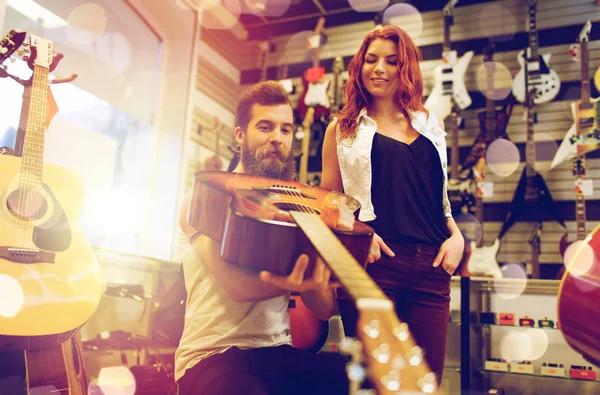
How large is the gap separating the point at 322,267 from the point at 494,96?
457cm

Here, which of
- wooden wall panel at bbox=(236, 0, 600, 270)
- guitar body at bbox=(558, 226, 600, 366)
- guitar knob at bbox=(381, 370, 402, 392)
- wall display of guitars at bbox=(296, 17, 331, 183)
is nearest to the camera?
guitar knob at bbox=(381, 370, 402, 392)

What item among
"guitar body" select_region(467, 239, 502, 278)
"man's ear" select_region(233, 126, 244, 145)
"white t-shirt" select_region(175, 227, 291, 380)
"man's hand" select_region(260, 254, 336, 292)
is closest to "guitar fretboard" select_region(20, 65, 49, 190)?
"man's ear" select_region(233, 126, 244, 145)

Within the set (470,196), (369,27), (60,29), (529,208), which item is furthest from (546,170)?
(60,29)

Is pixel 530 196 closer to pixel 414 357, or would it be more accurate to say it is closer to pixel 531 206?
pixel 531 206

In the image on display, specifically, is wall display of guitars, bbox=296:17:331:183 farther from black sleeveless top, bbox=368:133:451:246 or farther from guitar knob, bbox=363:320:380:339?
guitar knob, bbox=363:320:380:339

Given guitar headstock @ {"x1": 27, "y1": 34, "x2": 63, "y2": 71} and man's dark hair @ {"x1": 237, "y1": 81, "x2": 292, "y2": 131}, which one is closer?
man's dark hair @ {"x1": 237, "y1": 81, "x2": 292, "y2": 131}

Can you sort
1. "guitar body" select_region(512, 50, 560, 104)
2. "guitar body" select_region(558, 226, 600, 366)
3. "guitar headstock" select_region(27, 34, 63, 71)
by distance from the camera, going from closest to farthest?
"guitar body" select_region(558, 226, 600, 366)
"guitar headstock" select_region(27, 34, 63, 71)
"guitar body" select_region(512, 50, 560, 104)

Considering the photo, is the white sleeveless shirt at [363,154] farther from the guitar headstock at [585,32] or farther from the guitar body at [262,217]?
the guitar headstock at [585,32]

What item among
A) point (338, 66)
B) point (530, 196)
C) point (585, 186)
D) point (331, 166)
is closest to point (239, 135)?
point (331, 166)

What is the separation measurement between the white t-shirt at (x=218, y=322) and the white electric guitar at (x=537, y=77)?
13.9ft

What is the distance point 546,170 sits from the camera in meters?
4.68

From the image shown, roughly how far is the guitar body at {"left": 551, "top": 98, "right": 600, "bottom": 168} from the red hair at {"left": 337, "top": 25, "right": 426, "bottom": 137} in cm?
328

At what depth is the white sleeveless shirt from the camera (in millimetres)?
1704

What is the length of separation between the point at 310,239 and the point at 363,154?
86cm
